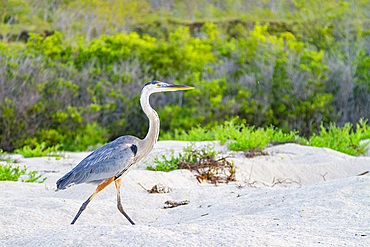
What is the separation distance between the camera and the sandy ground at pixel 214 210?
311 centimetres

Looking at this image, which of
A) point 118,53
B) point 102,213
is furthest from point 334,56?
point 102,213

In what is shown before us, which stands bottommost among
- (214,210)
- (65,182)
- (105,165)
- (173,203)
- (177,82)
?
(177,82)

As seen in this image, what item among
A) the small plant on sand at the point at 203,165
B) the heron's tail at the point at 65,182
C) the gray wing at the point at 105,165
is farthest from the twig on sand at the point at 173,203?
the heron's tail at the point at 65,182

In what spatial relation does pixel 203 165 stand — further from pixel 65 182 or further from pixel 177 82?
pixel 177 82

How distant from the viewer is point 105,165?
13.2 ft

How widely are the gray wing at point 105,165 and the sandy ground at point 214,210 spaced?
43cm

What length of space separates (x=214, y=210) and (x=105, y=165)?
49.7 inches

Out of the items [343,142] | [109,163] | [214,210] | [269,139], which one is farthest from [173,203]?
[343,142]

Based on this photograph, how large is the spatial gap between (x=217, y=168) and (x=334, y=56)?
30.6 ft

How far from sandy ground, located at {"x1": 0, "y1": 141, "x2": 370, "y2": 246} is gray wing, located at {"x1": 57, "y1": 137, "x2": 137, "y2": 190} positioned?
0.43m

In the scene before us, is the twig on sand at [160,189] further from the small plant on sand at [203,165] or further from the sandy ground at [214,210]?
the small plant on sand at [203,165]

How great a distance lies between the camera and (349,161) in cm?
718

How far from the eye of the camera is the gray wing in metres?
4.03

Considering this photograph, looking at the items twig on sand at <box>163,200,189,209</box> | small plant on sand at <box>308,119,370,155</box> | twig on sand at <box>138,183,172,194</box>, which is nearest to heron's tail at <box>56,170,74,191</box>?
twig on sand at <box>163,200,189,209</box>
